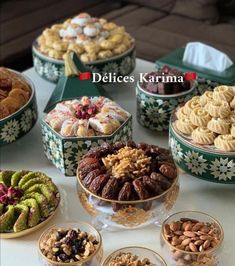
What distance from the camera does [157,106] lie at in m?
1.37

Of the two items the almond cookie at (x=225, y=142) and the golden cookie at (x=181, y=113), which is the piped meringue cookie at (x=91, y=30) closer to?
the golden cookie at (x=181, y=113)

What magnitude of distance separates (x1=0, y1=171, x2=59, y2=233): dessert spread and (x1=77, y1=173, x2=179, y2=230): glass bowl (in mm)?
82

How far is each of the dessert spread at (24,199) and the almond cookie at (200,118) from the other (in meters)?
0.33

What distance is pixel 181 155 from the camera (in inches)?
46.5

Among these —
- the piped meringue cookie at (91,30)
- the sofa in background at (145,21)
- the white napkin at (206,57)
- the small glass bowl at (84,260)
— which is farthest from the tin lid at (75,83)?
the sofa in background at (145,21)

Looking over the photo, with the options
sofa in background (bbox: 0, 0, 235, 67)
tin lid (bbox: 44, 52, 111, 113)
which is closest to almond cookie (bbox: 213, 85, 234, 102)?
tin lid (bbox: 44, 52, 111, 113)

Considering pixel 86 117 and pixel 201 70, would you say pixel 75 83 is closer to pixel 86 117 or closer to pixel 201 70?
pixel 86 117

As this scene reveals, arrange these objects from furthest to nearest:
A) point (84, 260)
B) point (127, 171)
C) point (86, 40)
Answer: point (86, 40), point (127, 171), point (84, 260)

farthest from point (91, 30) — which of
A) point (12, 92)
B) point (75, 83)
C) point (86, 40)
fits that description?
point (12, 92)

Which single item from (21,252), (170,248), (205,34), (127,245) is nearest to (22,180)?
(21,252)

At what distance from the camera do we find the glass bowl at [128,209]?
1032 mm

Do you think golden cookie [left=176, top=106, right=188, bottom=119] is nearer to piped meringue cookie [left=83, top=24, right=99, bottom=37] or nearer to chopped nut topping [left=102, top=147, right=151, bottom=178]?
chopped nut topping [left=102, top=147, right=151, bottom=178]

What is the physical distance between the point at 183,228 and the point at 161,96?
42 centimetres

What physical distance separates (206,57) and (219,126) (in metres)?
0.42
